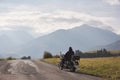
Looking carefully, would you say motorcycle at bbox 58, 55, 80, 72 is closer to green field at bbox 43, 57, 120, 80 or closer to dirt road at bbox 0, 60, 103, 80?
green field at bbox 43, 57, 120, 80

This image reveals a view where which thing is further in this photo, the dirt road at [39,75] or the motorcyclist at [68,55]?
the motorcyclist at [68,55]

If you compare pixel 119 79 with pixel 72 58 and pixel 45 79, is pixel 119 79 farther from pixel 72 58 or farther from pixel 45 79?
pixel 72 58

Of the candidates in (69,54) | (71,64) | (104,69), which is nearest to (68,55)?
(69,54)

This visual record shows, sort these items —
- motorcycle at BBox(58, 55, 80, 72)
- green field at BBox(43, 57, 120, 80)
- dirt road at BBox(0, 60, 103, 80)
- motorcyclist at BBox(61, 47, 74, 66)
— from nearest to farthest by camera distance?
1. dirt road at BBox(0, 60, 103, 80)
2. green field at BBox(43, 57, 120, 80)
3. motorcycle at BBox(58, 55, 80, 72)
4. motorcyclist at BBox(61, 47, 74, 66)

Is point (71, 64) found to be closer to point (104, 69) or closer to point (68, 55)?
point (68, 55)

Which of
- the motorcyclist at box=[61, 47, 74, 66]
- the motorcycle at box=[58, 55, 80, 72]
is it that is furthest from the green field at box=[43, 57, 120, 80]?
the motorcyclist at box=[61, 47, 74, 66]

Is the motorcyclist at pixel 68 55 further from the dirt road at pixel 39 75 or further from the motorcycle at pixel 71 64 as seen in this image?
the dirt road at pixel 39 75

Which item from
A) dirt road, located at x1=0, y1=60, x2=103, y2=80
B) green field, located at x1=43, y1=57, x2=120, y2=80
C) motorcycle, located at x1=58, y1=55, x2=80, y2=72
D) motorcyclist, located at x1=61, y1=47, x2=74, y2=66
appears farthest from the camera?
motorcyclist, located at x1=61, y1=47, x2=74, y2=66

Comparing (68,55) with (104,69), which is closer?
(104,69)

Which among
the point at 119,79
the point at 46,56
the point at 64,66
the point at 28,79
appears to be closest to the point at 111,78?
the point at 119,79

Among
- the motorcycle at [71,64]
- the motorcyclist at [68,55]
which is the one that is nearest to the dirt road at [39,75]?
the motorcycle at [71,64]

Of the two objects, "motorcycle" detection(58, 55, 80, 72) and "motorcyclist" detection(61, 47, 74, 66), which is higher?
"motorcyclist" detection(61, 47, 74, 66)

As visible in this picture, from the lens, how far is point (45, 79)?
22.9 m

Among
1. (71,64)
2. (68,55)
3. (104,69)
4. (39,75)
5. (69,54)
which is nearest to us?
(39,75)
